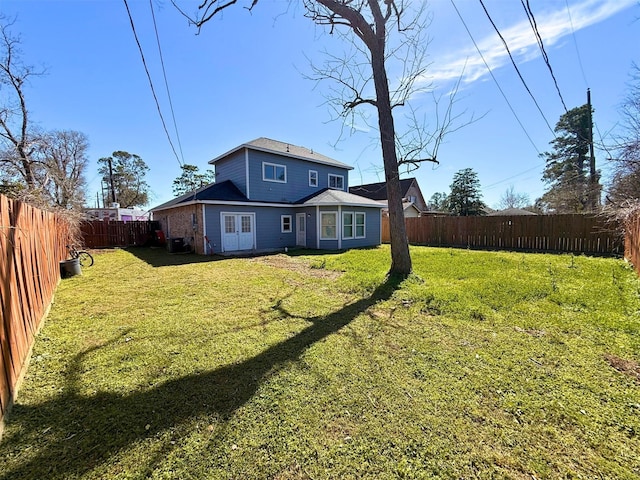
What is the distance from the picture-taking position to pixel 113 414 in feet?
7.74

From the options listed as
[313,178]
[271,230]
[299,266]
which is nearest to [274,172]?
[313,178]

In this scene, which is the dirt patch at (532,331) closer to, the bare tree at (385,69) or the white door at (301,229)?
the bare tree at (385,69)

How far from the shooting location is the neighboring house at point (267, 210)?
13094 millimetres

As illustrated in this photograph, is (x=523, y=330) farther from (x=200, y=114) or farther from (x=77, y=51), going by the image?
(x=200, y=114)

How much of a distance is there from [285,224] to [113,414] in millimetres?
13424

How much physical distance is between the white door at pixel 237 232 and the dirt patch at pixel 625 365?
1284cm

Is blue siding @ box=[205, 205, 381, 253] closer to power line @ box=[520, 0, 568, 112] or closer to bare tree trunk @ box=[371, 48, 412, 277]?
bare tree trunk @ box=[371, 48, 412, 277]

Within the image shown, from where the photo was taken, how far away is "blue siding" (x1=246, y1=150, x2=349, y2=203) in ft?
46.4

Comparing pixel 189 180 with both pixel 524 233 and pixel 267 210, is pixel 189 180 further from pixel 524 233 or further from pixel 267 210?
pixel 524 233

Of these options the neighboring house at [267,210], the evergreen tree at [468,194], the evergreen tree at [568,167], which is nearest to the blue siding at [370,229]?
the neighboring house at [267,210]

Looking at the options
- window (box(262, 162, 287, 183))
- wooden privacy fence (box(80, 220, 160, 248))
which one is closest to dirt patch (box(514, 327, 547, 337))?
window (box(262, 162, 287, 183))

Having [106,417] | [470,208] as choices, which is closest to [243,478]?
[106,417]

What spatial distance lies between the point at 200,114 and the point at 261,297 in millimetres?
9959

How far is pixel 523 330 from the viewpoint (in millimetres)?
4043
